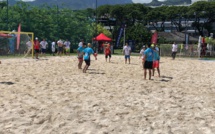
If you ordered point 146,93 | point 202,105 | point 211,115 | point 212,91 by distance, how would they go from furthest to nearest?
point 212,91 < point 146,93 < point 202,105 < point 211,115

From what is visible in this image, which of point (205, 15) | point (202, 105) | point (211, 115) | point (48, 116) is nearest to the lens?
point (48, 116)

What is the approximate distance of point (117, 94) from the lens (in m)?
9.80

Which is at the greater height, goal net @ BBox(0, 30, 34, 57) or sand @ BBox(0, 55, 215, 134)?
goal net @ BBox(0, 30, 34, 57)

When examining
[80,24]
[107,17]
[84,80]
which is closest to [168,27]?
[107,17]

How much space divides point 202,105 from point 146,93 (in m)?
1.92

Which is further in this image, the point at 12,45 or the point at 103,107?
Result: the point at 12,45

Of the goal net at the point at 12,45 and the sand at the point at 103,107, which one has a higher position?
the goal net at the point at 12,45

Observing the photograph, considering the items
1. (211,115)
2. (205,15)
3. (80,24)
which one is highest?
(205,15)

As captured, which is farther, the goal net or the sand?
the goal net

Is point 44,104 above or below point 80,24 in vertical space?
below

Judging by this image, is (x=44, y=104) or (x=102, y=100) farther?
(x=102, y=100)

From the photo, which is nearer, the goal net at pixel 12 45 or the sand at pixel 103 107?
the sand at pixel 103 107

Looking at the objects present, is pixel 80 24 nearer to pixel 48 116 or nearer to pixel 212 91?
pixel 212 91

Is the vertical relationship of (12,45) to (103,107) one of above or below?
above
